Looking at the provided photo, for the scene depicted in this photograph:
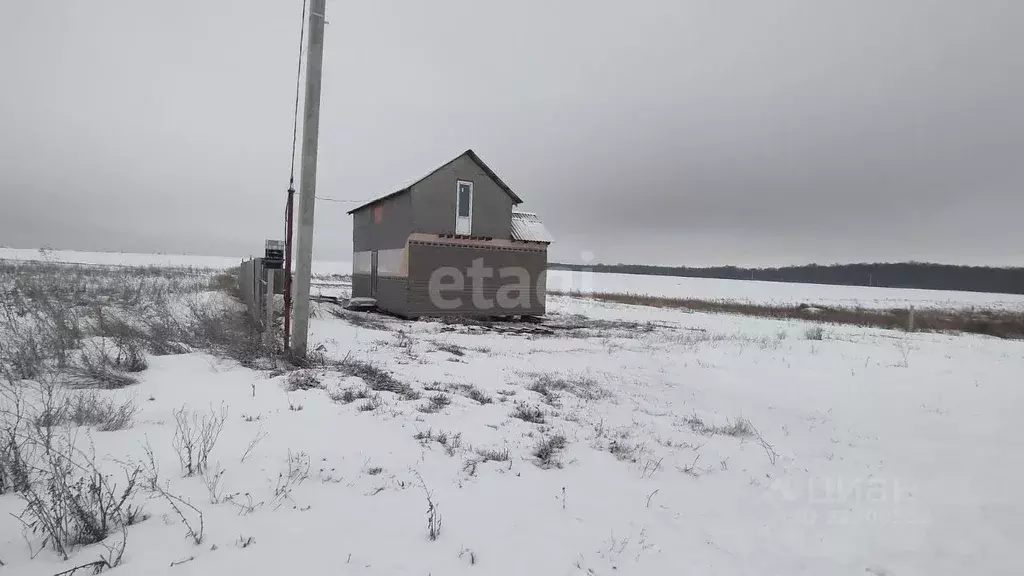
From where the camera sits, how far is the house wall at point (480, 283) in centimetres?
1647

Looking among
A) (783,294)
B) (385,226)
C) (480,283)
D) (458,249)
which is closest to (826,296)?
(783,294)

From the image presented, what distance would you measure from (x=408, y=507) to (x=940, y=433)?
24.1 feet

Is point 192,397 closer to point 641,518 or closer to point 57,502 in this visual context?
point 57,502

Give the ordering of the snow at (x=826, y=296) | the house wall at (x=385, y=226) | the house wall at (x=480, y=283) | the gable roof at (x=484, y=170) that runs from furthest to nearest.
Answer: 1. the snow at (x=826, y=296)
2. the house wall at (x=385, y=226)
3. the gable roof at (x=484, y=170)
4. the house wall at (x=480, y=283)

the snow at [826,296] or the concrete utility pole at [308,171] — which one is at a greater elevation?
the concrete utility pole at [308,171]

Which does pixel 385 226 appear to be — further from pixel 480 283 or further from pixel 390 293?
pixel 480 283

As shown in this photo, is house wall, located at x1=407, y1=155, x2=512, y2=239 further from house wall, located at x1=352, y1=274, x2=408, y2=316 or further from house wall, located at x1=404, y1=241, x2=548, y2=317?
house wall, located at x1=352, y1=274, x2=408, y2=316

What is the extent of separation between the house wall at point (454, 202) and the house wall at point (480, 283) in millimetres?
749

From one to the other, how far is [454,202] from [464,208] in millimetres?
509

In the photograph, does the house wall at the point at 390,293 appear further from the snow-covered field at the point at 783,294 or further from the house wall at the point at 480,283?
the snow-covered field at the point at 783,294

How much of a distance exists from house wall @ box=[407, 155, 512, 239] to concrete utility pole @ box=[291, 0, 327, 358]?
9.01 meters

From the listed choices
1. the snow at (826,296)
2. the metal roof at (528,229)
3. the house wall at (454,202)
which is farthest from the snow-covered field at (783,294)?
the house wall at (454,202)

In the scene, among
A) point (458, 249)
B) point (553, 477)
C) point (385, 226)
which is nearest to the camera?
point (553, 477)

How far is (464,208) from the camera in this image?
17.5 m
